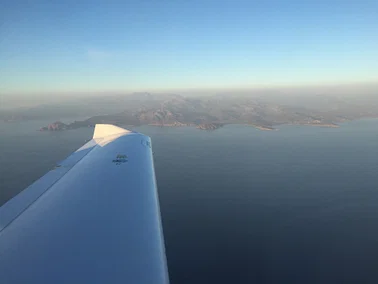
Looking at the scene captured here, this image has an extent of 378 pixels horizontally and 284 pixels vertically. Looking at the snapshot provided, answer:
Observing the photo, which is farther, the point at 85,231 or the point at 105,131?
the point at 105,131

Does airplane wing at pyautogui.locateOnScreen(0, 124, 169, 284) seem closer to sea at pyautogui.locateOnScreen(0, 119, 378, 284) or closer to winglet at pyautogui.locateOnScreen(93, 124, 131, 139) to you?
sea at pyautogui.locateOnScreen(0, 119, 378, 284)

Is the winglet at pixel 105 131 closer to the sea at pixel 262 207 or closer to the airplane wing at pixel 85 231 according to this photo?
the sea at pixel 262 207

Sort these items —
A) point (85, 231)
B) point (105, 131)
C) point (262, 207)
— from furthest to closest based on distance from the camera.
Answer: point (105, 131) → point (262, 207) → point (85, 231)

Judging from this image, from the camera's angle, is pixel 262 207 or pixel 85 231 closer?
pixel 85 231

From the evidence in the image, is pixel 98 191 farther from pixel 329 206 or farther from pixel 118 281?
pixel 329 206

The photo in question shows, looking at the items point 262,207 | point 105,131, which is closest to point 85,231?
point 105,131

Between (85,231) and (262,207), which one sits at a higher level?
(85,231)

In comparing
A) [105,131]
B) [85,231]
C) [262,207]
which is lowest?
[262,207]

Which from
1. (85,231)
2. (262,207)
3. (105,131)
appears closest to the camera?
(85,231)

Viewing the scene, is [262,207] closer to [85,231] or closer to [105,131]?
[105,131]
